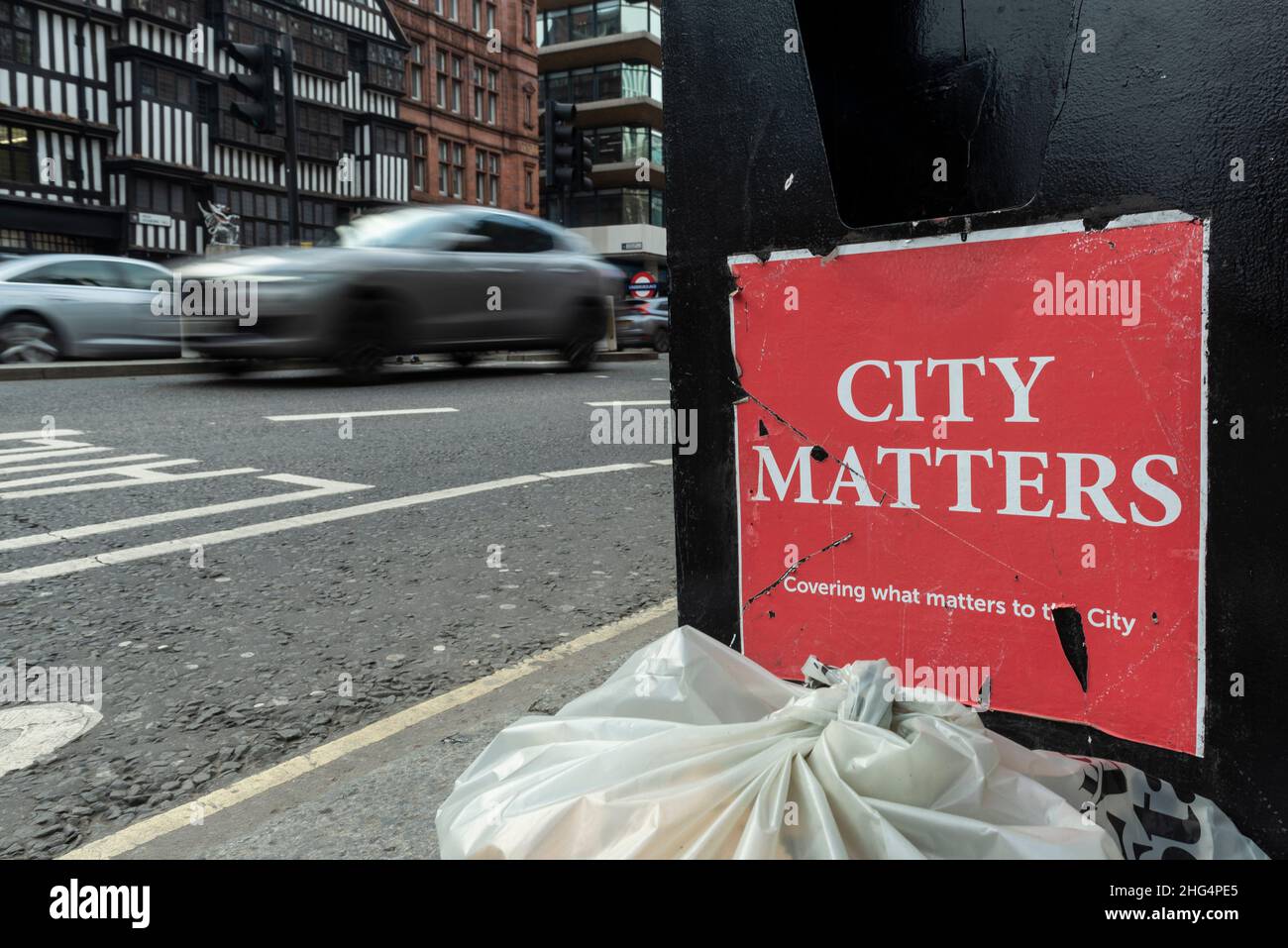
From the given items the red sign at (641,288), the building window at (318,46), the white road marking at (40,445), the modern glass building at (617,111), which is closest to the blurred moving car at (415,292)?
the white road marking at (40,445)

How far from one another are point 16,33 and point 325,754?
91.8 ft

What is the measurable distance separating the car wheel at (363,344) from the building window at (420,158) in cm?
3059

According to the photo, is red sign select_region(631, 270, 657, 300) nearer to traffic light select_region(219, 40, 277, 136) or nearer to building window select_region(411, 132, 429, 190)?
traffic light select_region(219, 40, 277, 136)

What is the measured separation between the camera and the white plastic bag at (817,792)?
1.17 m

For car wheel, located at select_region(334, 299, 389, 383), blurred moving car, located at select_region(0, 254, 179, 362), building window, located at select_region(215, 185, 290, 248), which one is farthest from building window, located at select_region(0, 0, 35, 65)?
car wheel, located at select_region(334, 299, 389, 383)

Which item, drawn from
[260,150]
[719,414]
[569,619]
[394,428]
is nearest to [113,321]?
[394,428]

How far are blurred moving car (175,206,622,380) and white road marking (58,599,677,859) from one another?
686cm

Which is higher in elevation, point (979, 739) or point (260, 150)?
point (260, 150)

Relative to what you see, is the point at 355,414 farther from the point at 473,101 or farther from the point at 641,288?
the point at 473,101

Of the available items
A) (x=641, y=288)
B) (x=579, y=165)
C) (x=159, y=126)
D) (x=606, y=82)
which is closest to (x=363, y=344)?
(x=579, y=165)

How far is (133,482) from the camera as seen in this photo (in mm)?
5070
